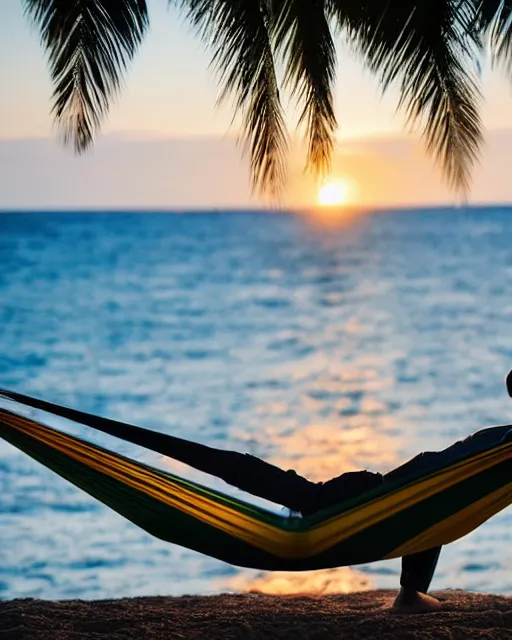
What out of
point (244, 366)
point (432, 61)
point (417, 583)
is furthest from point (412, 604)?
point (244, 366)

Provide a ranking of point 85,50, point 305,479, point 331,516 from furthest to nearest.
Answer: point 85,50 < point 305,479 < point 331,516

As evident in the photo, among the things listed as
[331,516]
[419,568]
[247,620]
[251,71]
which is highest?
[251,71]

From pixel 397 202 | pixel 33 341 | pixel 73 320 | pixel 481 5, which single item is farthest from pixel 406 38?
pixel 397 202

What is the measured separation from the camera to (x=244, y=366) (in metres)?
8.62

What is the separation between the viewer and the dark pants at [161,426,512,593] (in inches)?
78.4

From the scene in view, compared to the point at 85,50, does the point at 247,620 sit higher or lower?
lower

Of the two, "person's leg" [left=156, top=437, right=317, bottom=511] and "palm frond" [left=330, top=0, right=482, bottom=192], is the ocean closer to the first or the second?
"person's leg" [left=156, top=437, right=317, bottom=511]

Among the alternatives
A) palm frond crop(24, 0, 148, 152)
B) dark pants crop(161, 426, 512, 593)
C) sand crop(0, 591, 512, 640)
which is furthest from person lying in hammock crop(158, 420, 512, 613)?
palm frond crop(24, 0, 148, 152)

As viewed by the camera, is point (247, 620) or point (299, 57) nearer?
point (247, 620)

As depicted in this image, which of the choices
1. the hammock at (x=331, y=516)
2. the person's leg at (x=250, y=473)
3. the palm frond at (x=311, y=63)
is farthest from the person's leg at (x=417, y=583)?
the palm frond at (x=311, y=63)

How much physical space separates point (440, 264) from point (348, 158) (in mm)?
3595

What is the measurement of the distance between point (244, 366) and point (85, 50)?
610cm

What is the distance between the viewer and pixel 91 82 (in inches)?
106

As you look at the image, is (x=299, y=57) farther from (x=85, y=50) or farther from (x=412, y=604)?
(x=412, y=604)
